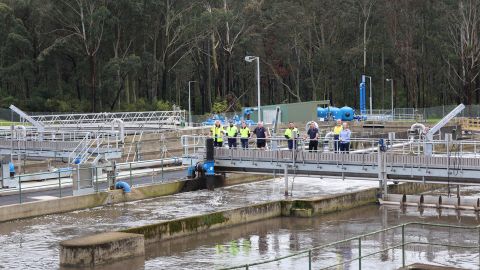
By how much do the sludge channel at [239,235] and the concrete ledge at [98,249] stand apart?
0.35 metres

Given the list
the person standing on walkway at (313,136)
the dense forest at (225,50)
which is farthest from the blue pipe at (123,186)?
the dense forest at (225,50)

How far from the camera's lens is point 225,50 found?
3629 inches

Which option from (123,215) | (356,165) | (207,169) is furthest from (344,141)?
(123,215)

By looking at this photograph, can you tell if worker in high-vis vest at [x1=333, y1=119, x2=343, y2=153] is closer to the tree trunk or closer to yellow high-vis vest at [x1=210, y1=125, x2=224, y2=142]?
yellow high-vis vest at [x1=210, y1=125, x2=224, y2=142]

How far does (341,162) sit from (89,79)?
62534 millimetres

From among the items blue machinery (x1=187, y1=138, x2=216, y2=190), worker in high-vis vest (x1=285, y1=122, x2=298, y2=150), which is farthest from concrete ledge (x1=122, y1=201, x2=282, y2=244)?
blue machinery (x1=187, y1=138, x2=216, y2=190)

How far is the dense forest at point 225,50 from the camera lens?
83188 mm

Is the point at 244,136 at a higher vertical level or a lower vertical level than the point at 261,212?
higher

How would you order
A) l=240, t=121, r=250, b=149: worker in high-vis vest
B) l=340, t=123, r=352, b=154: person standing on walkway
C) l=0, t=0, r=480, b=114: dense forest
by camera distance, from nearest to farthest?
l=340, t=123, r=352, b=154: person standing on walkway → l=240, t=121, r=250, b=149: worker in high-vis vest → l=0, t=0, r=480, b=114: dense forest

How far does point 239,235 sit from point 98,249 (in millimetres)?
6059

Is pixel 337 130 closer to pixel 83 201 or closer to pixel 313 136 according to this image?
pixel 313 136

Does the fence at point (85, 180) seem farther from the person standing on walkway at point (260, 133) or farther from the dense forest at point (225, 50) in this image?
the dense forest at point (225, 50)

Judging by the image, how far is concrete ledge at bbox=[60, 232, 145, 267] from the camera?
21078mm

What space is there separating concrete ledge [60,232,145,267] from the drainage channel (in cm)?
54
